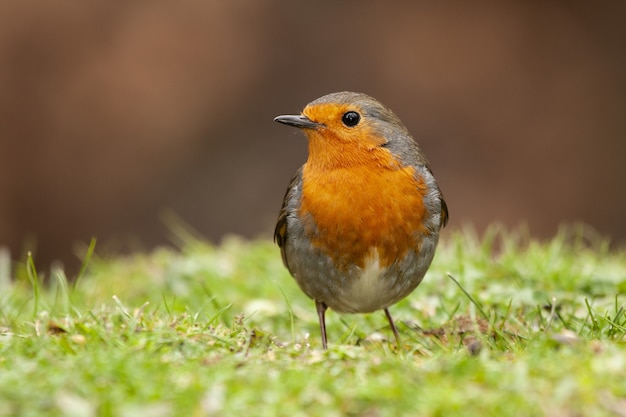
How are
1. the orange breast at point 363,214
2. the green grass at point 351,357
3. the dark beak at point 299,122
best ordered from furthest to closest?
1. the dark beak at point 299,122
2. the orange breast at point 363,214
3. the green grass at point 351,357

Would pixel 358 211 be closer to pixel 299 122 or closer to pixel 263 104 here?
pixel 299 122

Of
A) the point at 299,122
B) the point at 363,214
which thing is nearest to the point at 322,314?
the point at 363,214

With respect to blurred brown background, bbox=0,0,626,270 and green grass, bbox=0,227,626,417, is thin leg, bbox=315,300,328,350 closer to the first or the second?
green grass, bbox=0,227,626,417

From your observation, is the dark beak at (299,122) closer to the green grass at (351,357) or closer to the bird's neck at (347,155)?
the bird's neck at (347,155)

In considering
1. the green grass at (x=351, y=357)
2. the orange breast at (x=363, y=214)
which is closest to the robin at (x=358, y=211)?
the orange breast at (x=363, y=214)

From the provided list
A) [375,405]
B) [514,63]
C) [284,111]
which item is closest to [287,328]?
[375,405]
